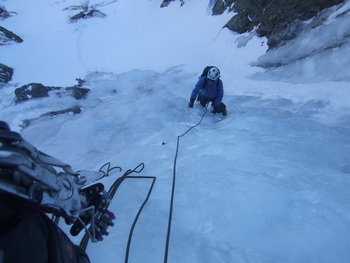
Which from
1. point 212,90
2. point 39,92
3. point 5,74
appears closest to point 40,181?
point 212,90

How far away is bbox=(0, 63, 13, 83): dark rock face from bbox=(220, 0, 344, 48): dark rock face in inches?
381

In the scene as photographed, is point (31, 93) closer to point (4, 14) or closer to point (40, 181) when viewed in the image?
point (40, 181)

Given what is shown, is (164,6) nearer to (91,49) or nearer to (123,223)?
(91,49)

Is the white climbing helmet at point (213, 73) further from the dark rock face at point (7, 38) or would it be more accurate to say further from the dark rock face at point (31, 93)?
the dark rock face at point (7, 38)

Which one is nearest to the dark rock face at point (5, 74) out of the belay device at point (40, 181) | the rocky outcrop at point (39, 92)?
the rocky outcrop at point (39, 92)

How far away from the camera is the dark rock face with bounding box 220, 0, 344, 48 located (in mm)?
7012

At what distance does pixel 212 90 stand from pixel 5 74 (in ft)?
33.4

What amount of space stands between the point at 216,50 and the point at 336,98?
5.90 m

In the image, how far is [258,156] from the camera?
288 centimetres

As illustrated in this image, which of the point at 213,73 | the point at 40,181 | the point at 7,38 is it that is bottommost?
the point at 40,181

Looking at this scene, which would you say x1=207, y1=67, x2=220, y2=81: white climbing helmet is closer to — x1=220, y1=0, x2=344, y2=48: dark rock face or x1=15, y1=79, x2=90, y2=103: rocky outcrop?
x1=220, y1=0, x2=344, y2=48: dark rock face

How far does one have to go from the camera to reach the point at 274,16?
317 inches

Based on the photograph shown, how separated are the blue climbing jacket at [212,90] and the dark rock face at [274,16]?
3.39 metres

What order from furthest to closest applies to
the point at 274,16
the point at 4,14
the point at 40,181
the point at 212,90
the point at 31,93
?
the point at 4,14, the point at 31,93, the point at 274,16, the point at 212,90, the point at 40,181
